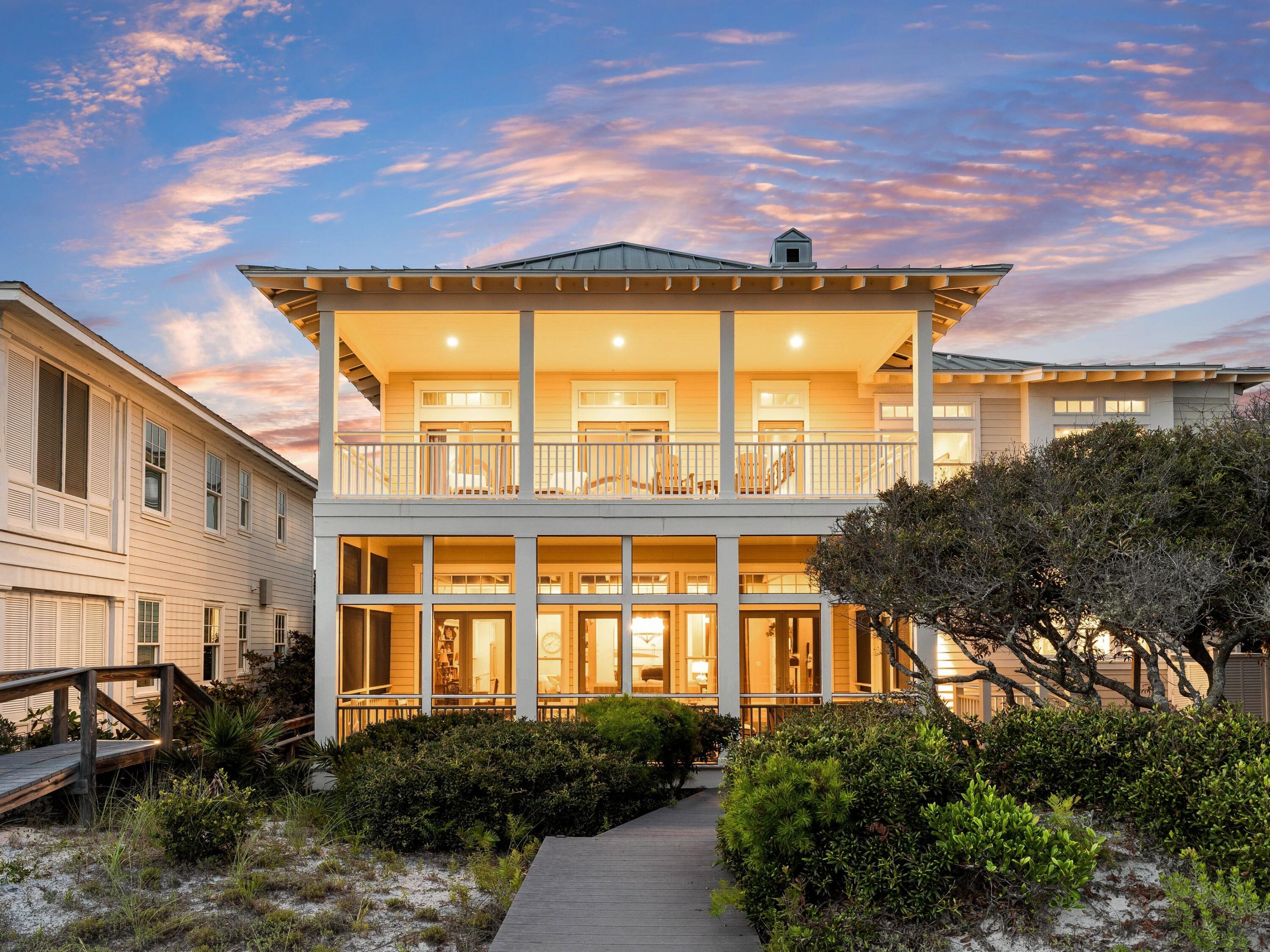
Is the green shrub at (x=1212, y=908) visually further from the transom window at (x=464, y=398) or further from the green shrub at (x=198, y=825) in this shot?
the transom window at (x=464, y=398)

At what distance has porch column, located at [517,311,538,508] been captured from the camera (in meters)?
13.8

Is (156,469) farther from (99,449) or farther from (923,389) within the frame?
(923,389)

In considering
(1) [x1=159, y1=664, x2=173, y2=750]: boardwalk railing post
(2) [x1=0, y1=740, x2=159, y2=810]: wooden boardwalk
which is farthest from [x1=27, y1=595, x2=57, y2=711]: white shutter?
(1) [x1=159, y1=664, x2=173, y2=750]: boardwalk railing post

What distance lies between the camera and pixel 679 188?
698 inches

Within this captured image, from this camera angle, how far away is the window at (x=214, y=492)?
17656mm

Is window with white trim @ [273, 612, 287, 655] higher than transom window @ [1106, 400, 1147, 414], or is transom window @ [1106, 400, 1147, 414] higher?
transom window @ [1106, 400, 1147, 414]

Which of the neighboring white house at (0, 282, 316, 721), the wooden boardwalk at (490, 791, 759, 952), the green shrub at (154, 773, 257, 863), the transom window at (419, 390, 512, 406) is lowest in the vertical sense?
Answer: the wooden boardwalk at (490, 791, 759, 952)

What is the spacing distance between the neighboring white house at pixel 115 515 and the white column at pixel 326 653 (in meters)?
3.05

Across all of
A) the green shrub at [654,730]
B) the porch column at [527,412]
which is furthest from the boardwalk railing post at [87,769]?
the porch column at [527,412]

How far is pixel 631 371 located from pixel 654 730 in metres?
8.35

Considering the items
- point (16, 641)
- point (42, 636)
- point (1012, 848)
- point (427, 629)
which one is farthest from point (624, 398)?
point (1012, 848)

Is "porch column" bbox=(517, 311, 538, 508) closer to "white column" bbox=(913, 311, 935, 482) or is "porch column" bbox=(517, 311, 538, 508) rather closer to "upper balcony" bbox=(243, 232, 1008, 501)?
"upper balcony" bbox=(243, 232, 1008, 501)

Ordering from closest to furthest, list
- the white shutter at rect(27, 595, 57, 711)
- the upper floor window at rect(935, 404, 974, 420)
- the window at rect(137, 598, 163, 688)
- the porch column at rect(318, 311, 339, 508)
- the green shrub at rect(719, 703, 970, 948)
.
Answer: the green shrub at rect(719, 703, 970, 948) → the white shutter at rect(27, 595, 57, 711) → the porch column at rect(318, 311, 339, 508) → the window at rect(137, 598, 163, 688) → the upper floor window at rect(935, 404, 974, 420)

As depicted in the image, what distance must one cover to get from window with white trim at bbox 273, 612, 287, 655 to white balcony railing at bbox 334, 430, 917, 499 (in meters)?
7.24
